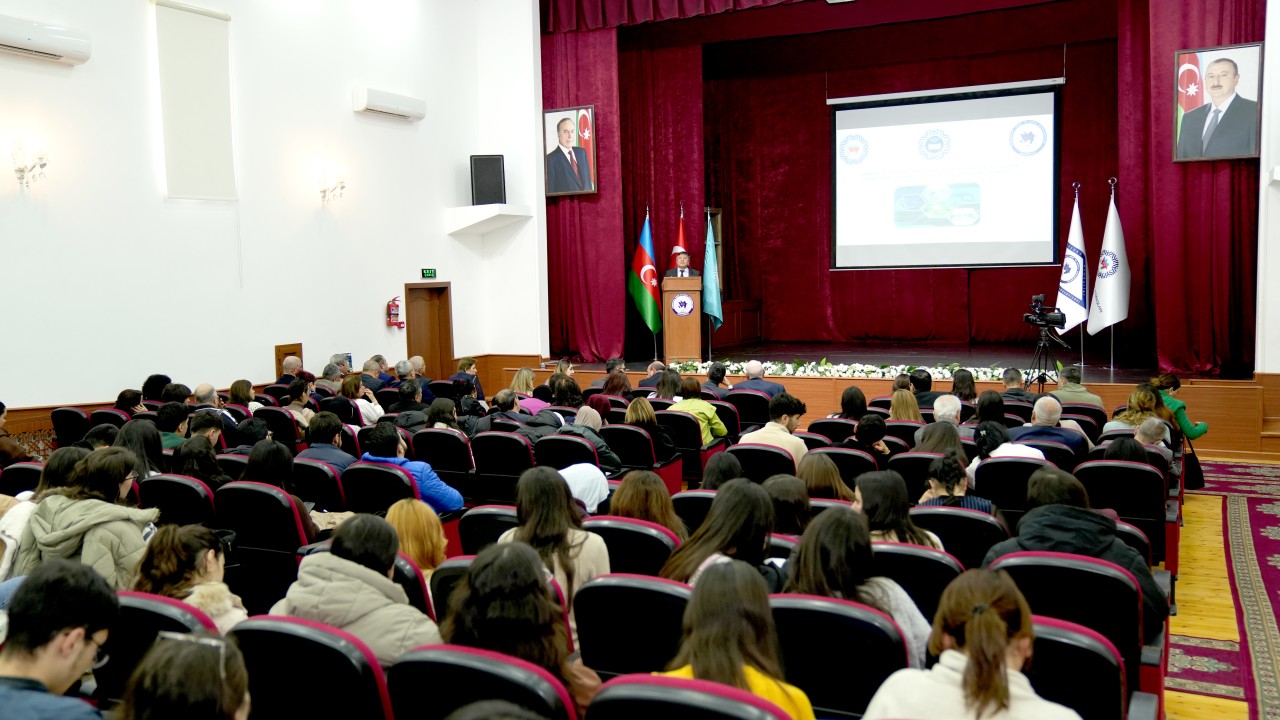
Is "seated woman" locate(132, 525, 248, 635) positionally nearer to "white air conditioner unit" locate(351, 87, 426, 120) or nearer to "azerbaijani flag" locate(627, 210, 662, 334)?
"white air conditioner unit" locate(351, 87, 426, 120)

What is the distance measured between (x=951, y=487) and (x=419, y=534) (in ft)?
7.05

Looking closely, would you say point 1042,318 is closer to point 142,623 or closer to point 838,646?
point 838,646

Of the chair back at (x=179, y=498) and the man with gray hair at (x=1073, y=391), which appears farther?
the man with gray hair at (x=1073, y=391)

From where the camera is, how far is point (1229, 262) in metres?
9.86

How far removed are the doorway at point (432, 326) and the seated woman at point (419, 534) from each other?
9.27 metres

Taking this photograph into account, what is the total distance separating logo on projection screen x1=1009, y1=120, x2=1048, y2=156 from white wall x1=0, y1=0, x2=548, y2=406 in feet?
21.1

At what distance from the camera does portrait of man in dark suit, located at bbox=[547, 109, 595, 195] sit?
1295 cm

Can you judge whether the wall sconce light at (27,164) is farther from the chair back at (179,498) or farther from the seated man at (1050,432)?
the seated man at (1050,432)

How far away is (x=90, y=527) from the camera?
346 centimetres

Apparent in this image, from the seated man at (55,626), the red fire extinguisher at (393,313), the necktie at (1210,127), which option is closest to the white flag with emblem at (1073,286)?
the necktie at (1210,127)

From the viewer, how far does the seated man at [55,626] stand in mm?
2062

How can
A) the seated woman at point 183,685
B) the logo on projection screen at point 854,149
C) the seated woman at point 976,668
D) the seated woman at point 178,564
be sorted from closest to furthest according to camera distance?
the seated woman at point 183,685 < the seated woman at point 976,668 < the seated woman at point 178,564 < the logo on projection screen at point 854,149

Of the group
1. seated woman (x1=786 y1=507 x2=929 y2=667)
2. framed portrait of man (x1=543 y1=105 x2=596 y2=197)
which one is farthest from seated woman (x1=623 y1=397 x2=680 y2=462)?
framed portrait of man (x1=543 y1=105 x2=596 y2=197)

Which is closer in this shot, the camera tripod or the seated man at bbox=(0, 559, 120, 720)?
the seated man at bbox=(0, 559, 120, 720)
